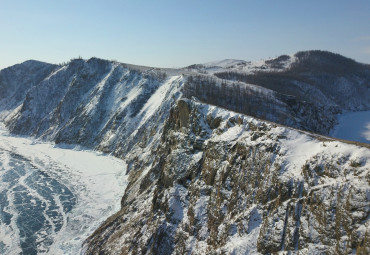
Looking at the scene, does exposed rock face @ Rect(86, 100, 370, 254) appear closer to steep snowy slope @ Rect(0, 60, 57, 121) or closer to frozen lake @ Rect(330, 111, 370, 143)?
frozen lake @ Rect(330, 111, 370, 143)

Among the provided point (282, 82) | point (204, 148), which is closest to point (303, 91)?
point (282, 82)

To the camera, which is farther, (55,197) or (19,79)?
(19,79)

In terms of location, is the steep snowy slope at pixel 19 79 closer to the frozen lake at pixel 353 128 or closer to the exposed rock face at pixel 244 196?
the exposed rock face at pixel 244 196

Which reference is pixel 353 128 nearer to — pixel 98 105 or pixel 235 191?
pixel 235 191

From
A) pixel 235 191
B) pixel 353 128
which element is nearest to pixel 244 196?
pixel 235 191

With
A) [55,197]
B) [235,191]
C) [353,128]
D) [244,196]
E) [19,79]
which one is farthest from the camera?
[19,79]

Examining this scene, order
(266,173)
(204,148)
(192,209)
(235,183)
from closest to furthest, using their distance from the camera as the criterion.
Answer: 1. (266,173)
2. (235,183)
3. (192,209)
4. (204,148)

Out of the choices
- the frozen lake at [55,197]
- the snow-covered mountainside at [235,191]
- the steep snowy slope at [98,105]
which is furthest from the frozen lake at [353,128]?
the frozen lake at [55,197]

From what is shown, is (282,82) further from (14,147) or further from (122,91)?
(14,147)

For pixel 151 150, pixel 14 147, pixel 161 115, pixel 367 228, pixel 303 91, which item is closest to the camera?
pixel 367 228
